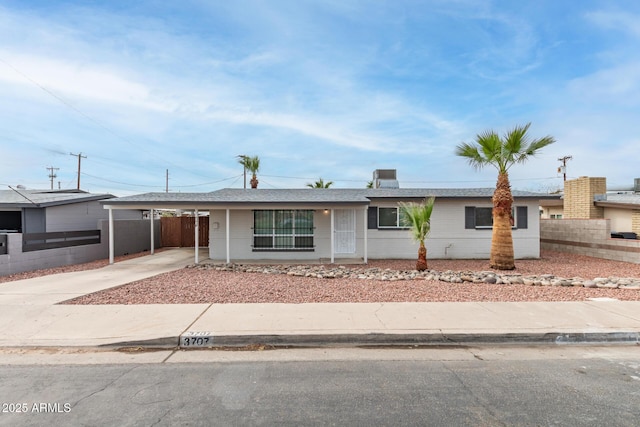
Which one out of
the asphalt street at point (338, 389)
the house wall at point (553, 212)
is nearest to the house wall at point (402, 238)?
the asphalt street at point (338, 389)

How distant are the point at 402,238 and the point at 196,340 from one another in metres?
11.1

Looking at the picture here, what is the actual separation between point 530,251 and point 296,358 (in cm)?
1385

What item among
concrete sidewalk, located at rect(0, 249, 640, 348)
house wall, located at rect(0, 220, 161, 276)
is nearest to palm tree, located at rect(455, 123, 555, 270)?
concrete sidewalk, located at rect(0, 249, 640, 348)

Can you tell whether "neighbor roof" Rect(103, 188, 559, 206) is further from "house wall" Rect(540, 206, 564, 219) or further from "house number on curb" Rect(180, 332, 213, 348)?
"house wall" Rect(540, 206, 564, 219)

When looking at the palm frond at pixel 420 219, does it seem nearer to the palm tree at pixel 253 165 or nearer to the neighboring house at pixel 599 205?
the neighboring house at pixel 599 205

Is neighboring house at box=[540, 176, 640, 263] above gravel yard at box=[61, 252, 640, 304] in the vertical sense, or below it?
above

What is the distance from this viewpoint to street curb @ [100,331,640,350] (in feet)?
16.6

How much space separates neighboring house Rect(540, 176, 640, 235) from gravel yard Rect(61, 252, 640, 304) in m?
7.52

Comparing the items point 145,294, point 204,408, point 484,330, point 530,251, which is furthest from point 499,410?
point 530,251

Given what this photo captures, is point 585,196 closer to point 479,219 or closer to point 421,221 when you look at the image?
point 479,219

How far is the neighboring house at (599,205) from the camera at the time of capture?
54.3 ft

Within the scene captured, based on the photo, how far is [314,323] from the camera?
5695mm

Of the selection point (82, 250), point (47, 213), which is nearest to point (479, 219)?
point (82, 250)

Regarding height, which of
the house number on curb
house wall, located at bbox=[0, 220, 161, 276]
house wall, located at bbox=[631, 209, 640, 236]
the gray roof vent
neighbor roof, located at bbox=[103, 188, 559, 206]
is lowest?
the house number on curb
